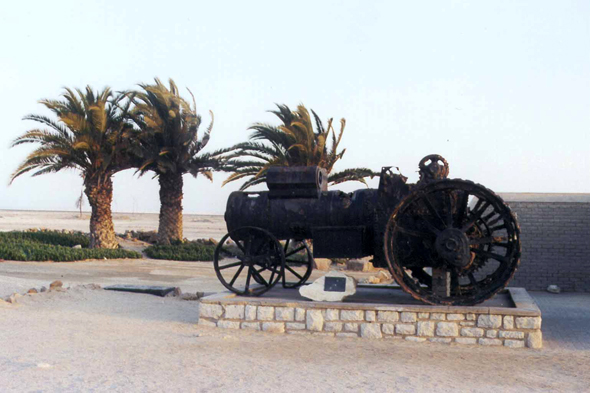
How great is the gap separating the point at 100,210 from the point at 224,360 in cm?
1787

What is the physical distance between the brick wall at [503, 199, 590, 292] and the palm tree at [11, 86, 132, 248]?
13821 mm

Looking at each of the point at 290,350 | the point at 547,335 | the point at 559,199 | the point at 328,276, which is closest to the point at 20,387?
the point at 290,350

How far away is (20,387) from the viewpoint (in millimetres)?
6289

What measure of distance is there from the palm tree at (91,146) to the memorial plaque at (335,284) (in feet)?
48.7

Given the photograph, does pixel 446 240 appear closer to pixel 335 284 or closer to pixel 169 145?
pixel 335 284

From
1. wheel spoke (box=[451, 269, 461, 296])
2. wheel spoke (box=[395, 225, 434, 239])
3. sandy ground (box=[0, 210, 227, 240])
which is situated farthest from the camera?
sandy ground (box=[0, 210, 227, 240])

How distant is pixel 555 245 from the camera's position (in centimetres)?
1567

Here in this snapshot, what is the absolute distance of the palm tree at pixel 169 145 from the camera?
934 inches

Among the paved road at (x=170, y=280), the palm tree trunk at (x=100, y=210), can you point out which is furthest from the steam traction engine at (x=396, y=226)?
the palm tree trunk at (x=100, y=210)

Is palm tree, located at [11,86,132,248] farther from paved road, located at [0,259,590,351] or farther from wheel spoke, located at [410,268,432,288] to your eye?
wheel spoke, located at [410,268,432,288]

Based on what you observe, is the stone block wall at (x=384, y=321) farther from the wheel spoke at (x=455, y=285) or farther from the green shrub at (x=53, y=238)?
the green shrub at (x=53, y=238)

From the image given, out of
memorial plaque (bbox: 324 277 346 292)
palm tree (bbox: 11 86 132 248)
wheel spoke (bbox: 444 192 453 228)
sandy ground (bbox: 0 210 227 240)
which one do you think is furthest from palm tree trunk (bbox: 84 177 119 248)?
sandy ground (bbox: 0 210 227 240)

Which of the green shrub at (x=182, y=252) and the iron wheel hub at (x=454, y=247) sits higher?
the iron wheel hub at (x=454, y=247)

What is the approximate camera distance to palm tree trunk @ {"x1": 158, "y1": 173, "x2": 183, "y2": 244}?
2530 centimetres
